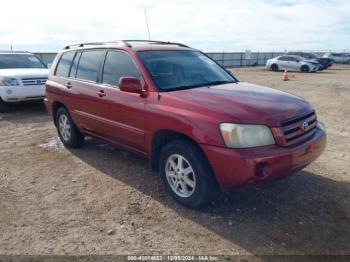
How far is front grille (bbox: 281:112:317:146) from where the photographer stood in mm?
3537

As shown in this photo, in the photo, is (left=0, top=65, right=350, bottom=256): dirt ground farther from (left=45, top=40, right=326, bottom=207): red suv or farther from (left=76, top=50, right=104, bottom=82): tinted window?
(left=76, top=50, right=104, bottom=82): tinted window

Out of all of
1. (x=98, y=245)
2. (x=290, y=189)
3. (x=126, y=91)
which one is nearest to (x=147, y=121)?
(x=126, y=91)

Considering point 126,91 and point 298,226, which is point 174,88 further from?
point 298,226

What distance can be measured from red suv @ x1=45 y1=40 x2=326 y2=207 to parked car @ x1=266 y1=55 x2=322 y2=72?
80.2 ft

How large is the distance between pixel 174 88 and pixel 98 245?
194cm

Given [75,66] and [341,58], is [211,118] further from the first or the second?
[341,58]

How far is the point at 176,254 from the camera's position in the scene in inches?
123

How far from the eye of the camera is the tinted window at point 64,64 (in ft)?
19.3

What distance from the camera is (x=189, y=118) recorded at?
142 inches

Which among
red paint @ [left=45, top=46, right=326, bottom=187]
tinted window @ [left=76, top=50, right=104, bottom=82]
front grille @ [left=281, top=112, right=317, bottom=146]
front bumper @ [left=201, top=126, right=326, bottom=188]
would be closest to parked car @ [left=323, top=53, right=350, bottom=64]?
tinted window @ [left=76, top=50, right=104, bottom=82]

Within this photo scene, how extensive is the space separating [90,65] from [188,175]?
2500mm

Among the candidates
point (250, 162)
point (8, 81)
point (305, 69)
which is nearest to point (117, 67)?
point (250, 162)

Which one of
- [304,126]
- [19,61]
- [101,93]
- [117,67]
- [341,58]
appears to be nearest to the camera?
[304,126]

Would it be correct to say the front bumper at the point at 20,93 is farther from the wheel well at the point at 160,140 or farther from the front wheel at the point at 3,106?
the wheel well at the point at 160,140
